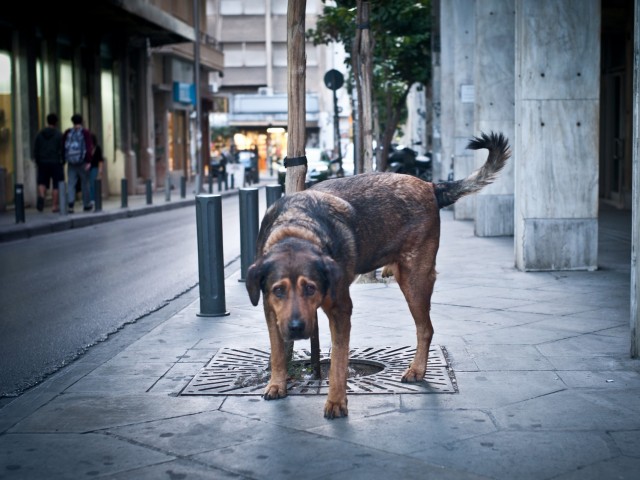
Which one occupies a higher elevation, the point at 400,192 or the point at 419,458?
the point at 400,192

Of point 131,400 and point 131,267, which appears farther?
point 131,267

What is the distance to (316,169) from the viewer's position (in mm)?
32688

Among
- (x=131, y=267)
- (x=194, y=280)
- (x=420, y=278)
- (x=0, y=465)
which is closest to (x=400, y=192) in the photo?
(x=420, y=278)

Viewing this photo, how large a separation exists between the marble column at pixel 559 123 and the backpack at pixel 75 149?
12.4 meters

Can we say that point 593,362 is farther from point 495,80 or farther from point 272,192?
point 495,80

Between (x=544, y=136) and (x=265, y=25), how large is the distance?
71.6m

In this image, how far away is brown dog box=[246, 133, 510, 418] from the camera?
476 cm

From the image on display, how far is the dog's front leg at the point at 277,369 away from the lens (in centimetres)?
545

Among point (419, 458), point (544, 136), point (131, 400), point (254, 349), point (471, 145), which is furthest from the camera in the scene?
point (544, 136)

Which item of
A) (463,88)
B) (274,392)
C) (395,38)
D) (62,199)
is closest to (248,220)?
(274,392)

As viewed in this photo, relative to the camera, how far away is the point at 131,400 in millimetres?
5523

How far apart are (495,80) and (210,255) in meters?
7.70

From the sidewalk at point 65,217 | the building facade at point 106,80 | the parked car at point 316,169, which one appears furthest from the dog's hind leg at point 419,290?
the building facade at point 106,80

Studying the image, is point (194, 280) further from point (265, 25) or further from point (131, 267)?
point (265, 25)
